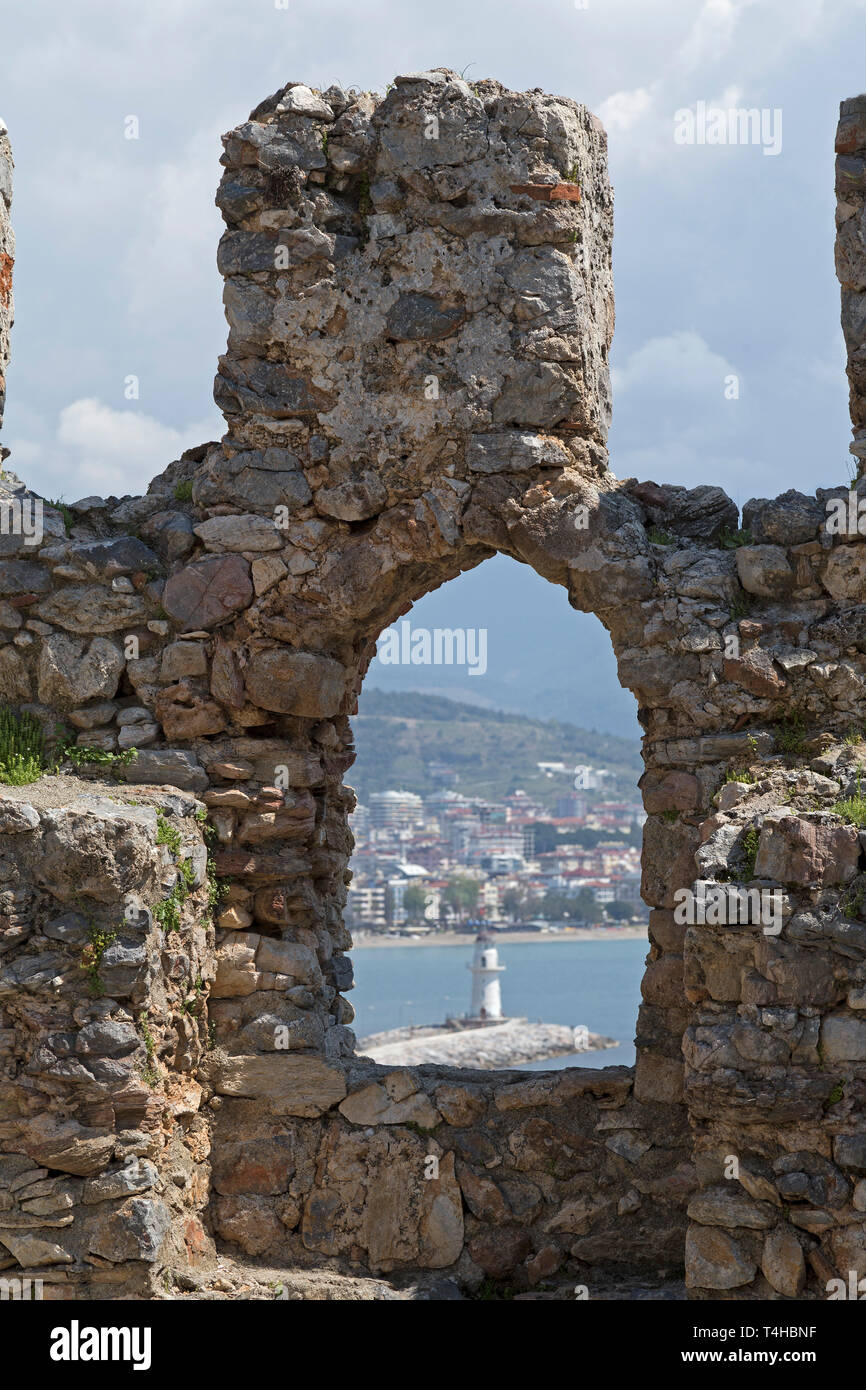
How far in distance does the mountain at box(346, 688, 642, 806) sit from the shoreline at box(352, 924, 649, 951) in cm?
2349

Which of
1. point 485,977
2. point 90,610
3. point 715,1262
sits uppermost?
point 90,610

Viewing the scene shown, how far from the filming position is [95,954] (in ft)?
22.1

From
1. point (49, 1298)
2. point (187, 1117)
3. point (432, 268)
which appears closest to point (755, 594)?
point (432, 268)

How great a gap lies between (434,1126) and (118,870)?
7.37 feet

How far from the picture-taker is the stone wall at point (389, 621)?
7.44 meters

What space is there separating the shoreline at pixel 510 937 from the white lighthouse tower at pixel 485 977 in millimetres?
23782

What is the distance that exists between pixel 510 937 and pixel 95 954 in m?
53.7

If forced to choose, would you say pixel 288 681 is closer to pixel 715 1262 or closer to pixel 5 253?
pixel 5 253

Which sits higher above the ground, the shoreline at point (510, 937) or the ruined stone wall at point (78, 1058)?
the ruined stone wall at point (78, 1058)

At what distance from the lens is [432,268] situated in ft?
25.7

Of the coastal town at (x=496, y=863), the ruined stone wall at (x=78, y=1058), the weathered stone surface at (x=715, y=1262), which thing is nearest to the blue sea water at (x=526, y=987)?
the coastal town at (x=496, y=863)

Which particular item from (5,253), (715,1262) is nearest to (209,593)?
(5,253)

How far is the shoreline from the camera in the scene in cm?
Result: 5281

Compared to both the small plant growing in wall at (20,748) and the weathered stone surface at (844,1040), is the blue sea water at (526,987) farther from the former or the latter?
the weathered stone surface at (844,1040)
